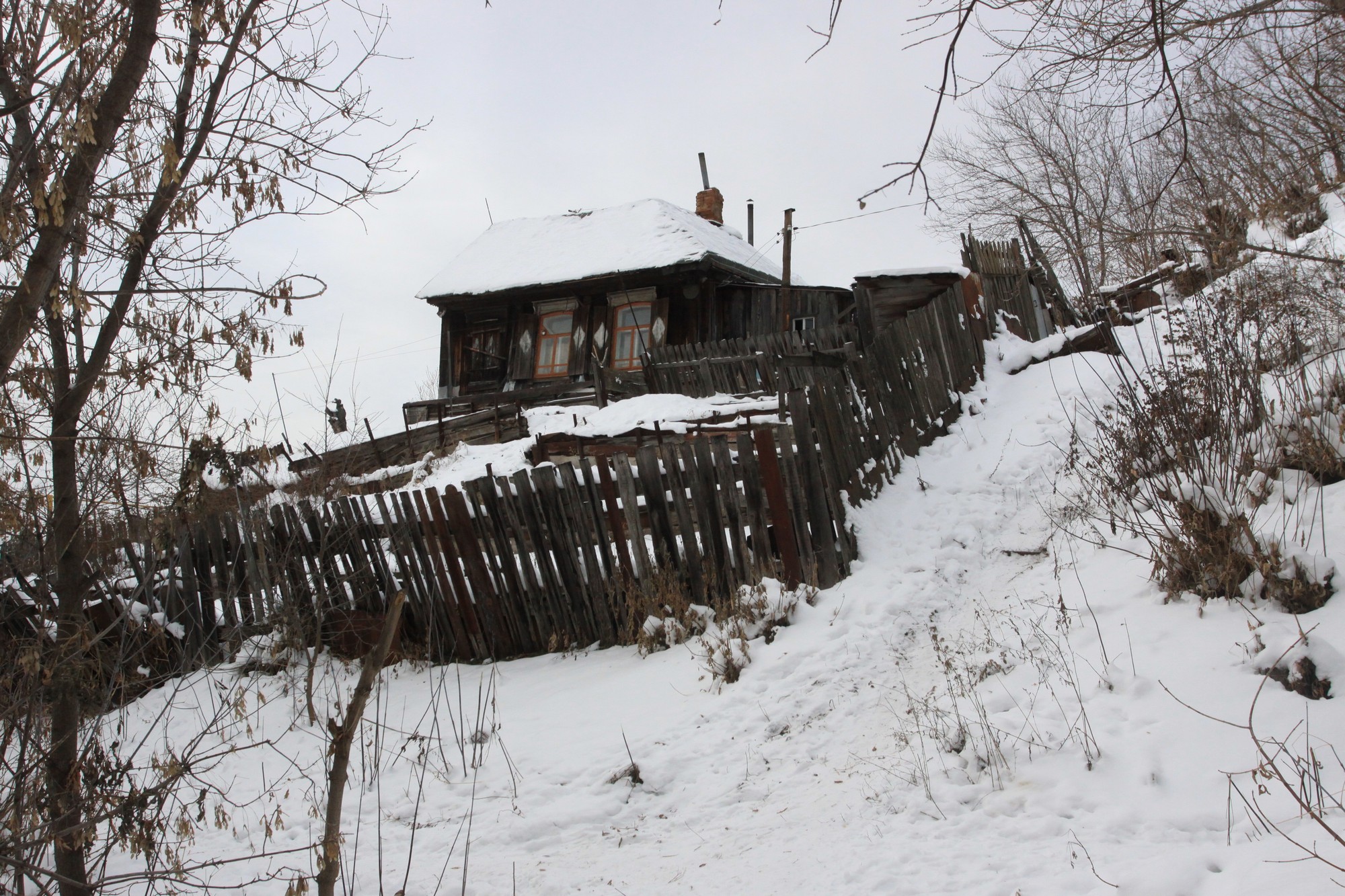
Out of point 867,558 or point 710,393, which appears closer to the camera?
point 867,558

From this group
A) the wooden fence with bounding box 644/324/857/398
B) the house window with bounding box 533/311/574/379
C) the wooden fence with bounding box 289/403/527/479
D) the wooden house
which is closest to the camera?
the wooden fence with bounding box 644/324/857/398

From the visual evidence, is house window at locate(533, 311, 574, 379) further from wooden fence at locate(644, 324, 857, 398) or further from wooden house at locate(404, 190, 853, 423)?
wooden fence at locate(644, 324, 857, 398)

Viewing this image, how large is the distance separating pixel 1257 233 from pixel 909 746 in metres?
9.21

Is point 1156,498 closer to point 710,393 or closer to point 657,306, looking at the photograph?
point 710,393

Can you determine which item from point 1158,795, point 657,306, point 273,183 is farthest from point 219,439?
point 657,306

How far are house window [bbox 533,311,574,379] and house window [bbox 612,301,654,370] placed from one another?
115 centimetres

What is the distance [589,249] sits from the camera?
751 inches

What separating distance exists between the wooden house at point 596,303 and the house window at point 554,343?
22 mm

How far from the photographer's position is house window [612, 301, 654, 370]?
1764 cm

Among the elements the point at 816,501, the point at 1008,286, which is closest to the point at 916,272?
the point at 1008,286

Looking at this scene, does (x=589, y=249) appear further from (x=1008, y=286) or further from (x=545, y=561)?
(x=545, y=561)

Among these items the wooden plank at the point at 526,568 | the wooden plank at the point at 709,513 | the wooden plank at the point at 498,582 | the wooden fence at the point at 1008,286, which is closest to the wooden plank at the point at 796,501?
the wooden plank at the point at 709,513

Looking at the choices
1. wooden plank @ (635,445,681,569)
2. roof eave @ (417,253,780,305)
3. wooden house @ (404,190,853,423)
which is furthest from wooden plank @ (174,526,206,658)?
roof eave @ (417,253,780,305)

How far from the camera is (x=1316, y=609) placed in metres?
3.23
